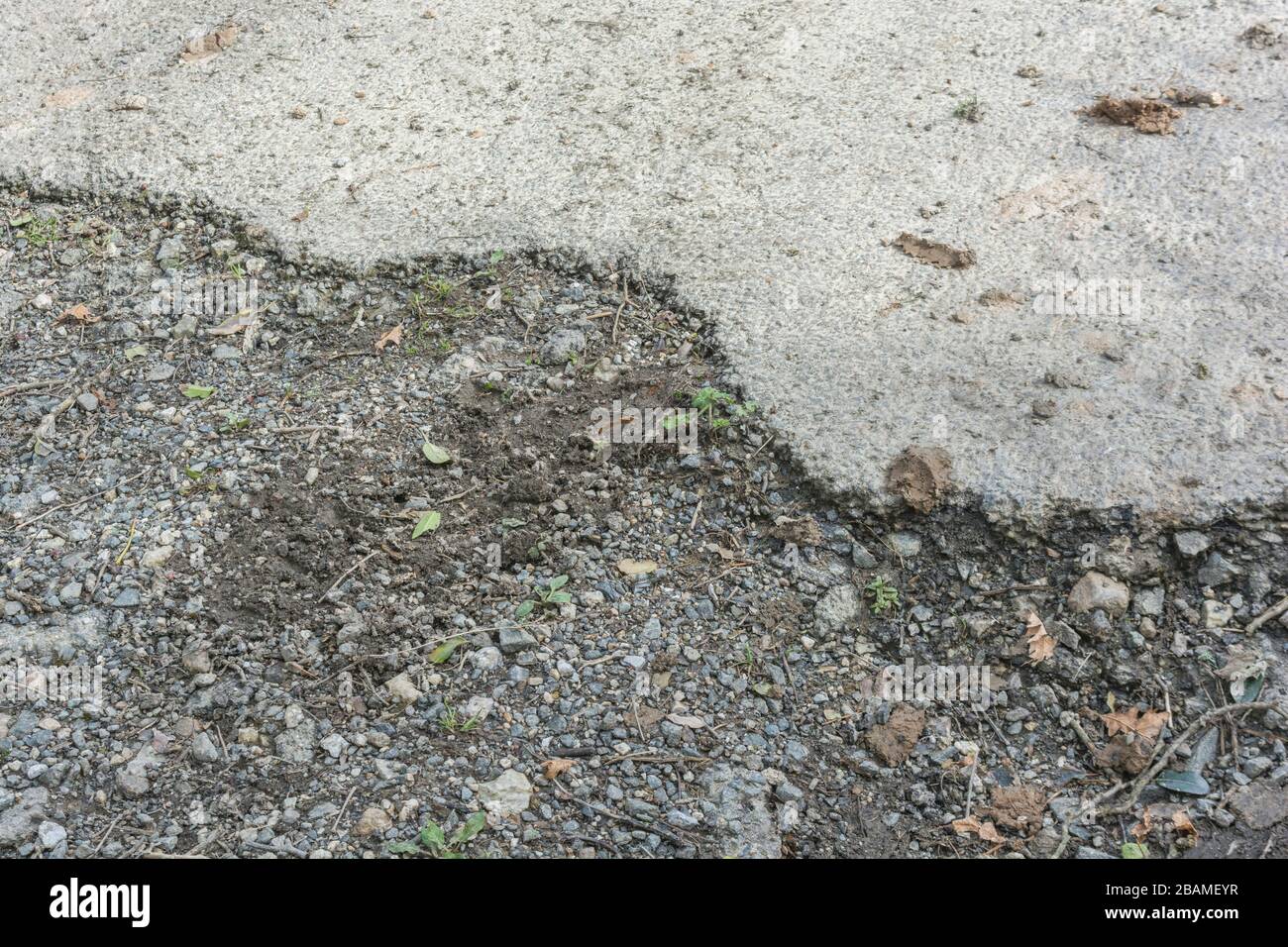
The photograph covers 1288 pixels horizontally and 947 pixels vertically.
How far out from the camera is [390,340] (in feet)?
11.4

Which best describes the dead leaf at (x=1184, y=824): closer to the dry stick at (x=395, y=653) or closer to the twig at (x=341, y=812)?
the dry stick at (x=395, y=653)

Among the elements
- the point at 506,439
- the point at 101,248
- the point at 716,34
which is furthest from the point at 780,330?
the point at 101,248

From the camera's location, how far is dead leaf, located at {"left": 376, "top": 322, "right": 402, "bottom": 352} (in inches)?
137

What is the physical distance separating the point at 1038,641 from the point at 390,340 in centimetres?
224

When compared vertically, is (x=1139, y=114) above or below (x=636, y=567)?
above

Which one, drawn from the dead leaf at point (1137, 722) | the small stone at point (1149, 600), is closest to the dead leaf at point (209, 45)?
the small stone at point (1149, 600)

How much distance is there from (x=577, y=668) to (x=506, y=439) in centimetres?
82

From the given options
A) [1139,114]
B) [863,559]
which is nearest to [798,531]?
[863,559]

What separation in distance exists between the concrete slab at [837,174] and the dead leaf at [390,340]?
14.8 inches

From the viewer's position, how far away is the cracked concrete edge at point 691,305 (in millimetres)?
2635

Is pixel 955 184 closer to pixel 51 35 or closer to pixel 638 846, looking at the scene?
pixel 638 846

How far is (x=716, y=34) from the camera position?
4.48m

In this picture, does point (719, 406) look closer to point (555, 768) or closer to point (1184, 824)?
point (555, 768)

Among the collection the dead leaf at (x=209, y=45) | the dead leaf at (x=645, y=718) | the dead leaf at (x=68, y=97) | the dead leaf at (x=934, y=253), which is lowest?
the dead leaf at (x=645, y=718)
